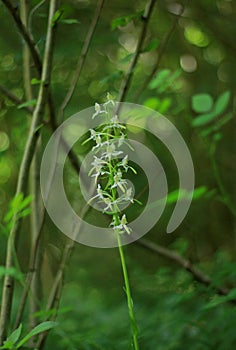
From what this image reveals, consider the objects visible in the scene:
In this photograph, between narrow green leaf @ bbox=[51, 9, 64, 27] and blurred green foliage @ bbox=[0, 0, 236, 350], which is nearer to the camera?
narrow green leaf @ bbox=[51, 9, 64, 27]

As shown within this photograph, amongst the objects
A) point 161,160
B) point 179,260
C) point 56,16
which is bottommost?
point 179,260

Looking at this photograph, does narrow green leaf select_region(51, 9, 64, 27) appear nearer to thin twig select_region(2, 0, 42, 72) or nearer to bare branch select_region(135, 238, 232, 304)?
thin twig select_region(2, 0, 42, 72)

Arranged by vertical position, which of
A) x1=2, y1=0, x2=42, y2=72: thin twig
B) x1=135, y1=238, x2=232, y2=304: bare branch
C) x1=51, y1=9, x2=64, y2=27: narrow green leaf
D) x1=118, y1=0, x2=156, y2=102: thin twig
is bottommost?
x1=135, y1=238, x2=232, y2=304: bare branch

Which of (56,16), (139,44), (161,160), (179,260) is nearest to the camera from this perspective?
(56,16)

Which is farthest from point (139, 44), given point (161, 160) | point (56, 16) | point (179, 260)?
point (161, 160)

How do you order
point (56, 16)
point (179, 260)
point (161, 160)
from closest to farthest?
1. point (56, 16)
2. point (179, 260)
3. point (161, 160)

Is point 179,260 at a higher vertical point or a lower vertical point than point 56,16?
lower

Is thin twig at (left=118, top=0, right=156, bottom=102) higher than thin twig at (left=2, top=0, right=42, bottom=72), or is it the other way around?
thin twig at (left=118, top=0, right=156, bottom=102)

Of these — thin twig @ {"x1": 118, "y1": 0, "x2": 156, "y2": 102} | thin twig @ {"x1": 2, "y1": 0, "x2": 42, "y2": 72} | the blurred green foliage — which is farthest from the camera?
the blurred green foliage

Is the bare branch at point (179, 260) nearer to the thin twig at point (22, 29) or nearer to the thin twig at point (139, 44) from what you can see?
the thin twig at point (139, 44)

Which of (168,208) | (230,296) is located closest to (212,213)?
(168,208)

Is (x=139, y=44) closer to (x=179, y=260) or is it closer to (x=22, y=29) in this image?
(x=22, y=29)

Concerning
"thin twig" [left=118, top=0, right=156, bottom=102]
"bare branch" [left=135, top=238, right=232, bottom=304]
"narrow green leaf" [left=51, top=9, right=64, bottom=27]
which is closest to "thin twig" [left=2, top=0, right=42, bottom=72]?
"narrow green leaf" [left=51, top=9, right=64, bottom=27]

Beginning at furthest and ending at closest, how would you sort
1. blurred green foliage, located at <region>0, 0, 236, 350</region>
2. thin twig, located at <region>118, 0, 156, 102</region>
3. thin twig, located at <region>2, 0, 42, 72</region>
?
1. blurred green foliage, located at <region>0, 0, 236, 350</region>
2. thin twig, located at <region>118, 0, 156, 102</region>
3. thin twig, located at <region>2, 0, 42, 72</region>
